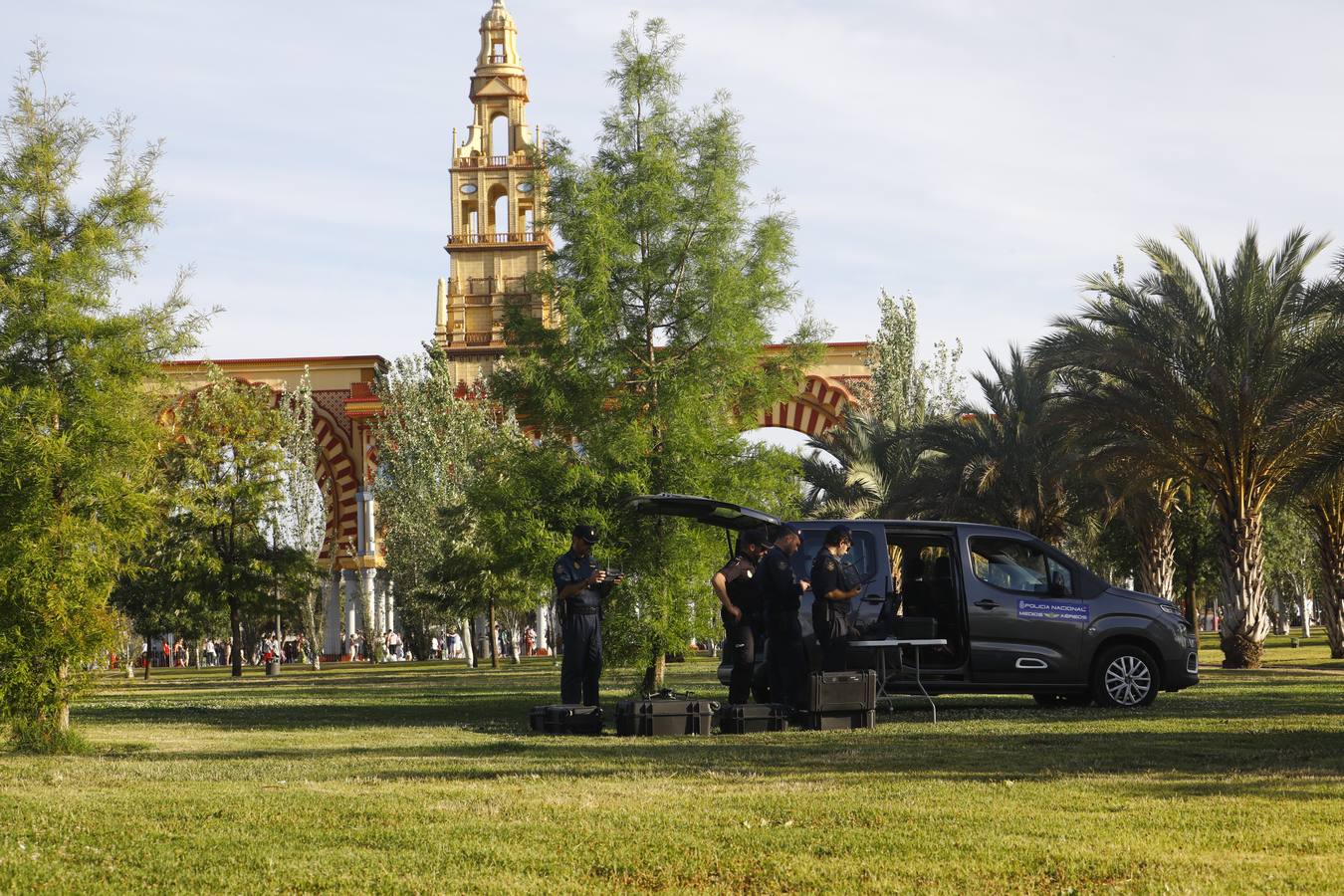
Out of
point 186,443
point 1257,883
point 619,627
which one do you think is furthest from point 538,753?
point 186,443

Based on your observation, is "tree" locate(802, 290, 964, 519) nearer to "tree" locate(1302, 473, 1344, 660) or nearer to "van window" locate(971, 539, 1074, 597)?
Answer: "tree" locate(1302, 473, 1344, 660)

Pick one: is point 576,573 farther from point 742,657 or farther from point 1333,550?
point 1333,550

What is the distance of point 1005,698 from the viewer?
17625mm

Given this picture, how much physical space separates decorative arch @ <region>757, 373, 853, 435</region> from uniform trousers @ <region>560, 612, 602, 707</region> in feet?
116

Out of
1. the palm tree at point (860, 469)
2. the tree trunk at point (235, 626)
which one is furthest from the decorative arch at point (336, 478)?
the palm tree at point (860, 469)

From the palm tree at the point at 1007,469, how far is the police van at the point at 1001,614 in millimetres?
13655

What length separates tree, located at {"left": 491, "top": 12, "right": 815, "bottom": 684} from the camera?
18.5m

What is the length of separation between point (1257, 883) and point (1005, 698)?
39.8 ft

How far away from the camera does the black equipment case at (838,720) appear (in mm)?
12516

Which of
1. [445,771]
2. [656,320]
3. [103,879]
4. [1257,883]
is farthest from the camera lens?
[656,320]

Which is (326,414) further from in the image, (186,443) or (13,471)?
(13,471)

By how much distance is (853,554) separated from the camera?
47.5 feet

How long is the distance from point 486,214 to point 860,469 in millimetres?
24158

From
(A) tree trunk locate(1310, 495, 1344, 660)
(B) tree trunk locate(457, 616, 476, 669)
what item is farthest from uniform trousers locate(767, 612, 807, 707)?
(B) tree trunk locate(457, 616, 476, 669)
